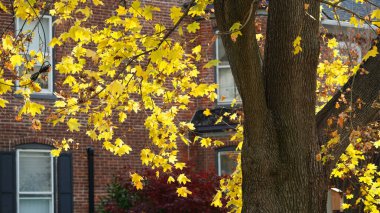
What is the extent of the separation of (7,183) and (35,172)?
896 millimetres

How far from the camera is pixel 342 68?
1686 centimetres

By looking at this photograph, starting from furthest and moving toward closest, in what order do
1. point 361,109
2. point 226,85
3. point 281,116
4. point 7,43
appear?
1. point 226,85
2. point 7,43
3. point 361,109
4. point 281,116

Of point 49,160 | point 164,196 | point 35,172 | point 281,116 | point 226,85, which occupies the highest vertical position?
point 226,85

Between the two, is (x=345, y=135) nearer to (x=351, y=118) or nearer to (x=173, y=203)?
(x=351, y=118)

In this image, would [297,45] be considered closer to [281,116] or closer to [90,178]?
[281,116]

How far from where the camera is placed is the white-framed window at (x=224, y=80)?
2698cm

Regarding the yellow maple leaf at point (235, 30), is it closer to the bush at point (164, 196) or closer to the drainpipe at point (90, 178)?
the bush at point (164, 196)

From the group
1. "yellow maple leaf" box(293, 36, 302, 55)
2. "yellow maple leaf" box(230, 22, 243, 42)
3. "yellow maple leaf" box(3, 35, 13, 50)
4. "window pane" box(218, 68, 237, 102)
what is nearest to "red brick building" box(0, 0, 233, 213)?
"window pane" box(218, 68, 237, 102)

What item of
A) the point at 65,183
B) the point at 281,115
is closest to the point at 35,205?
the point at 65,183

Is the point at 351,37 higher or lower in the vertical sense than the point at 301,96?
higher

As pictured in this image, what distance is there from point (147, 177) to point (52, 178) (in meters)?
2.47

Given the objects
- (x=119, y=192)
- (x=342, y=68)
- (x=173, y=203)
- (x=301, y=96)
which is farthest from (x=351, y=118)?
(x=119, y=192)

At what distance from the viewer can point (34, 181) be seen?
24.3 m

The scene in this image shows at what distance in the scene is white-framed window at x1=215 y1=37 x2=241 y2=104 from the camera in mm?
26984
